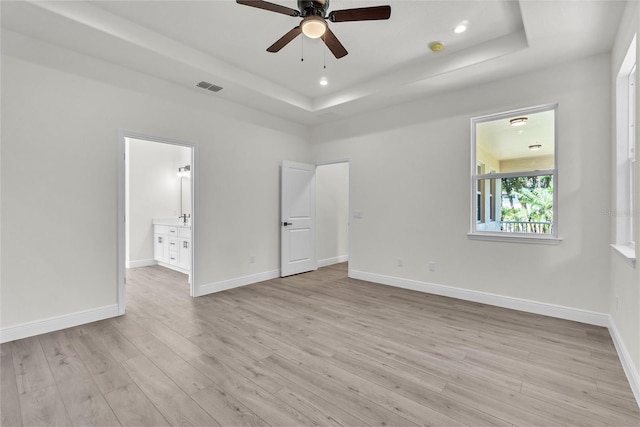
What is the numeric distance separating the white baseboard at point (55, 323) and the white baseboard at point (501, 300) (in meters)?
3.63

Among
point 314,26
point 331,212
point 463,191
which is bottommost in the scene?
point 331,212

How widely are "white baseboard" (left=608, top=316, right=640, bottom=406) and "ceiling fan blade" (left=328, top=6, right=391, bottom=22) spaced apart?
9.96ft

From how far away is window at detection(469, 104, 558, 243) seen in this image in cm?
349

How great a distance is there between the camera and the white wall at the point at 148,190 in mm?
6191

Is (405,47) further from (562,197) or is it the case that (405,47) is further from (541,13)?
(562,197)

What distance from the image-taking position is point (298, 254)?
565 centimetres

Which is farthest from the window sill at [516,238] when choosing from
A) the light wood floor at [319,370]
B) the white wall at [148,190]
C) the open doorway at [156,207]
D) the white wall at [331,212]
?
the white wall at [148,190]

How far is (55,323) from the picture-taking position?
119 inches

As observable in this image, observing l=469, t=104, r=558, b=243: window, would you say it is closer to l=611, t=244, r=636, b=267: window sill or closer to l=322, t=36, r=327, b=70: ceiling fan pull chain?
l=611, t=244, r=636, b=267: window sill

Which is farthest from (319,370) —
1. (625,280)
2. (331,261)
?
(331,261)

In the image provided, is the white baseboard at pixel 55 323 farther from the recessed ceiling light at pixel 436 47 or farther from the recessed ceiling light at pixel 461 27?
the recessed ceiling light at pixel 461 27

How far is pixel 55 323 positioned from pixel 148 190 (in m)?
3.98

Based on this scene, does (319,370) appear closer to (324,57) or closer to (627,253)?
(627,253)

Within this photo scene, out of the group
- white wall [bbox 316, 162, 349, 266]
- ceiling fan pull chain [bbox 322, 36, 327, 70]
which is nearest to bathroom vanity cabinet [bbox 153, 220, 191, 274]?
white wall [bbox 316, 162, 349, 266]
